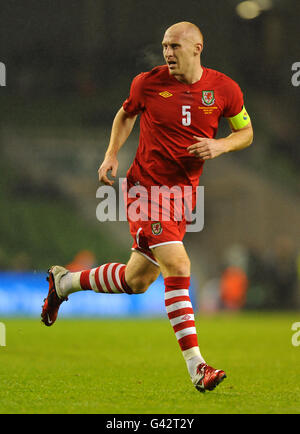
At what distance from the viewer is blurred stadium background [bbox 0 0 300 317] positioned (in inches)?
360

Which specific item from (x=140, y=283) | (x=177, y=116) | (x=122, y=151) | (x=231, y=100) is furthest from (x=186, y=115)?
(x=122, y=151)

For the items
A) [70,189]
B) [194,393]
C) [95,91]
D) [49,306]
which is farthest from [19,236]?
[194,393]

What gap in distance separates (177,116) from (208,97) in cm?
24

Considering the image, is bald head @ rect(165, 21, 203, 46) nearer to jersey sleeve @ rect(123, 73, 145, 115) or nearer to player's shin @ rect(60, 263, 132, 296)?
jersey sleeve @ rect(123, 73, 145, 115)

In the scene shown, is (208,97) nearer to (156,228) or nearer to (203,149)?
(203,149)

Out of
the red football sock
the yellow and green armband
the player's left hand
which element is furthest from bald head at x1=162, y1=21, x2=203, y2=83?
the red football sock

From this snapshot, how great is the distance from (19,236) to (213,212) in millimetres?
6253

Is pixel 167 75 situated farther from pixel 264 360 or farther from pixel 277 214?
pixel 277 214

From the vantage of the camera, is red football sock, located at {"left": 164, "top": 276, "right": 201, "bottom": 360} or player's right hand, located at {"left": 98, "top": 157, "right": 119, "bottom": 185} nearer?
red football sock, located at {"left": 164, "top": 276, "right": 201, "bottom": 360}

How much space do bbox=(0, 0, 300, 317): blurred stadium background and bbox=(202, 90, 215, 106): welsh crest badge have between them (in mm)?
1295

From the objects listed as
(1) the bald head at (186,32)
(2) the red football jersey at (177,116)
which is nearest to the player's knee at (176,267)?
(2) the red football jersey at (177,116)

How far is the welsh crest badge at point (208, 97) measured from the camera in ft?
16.3
